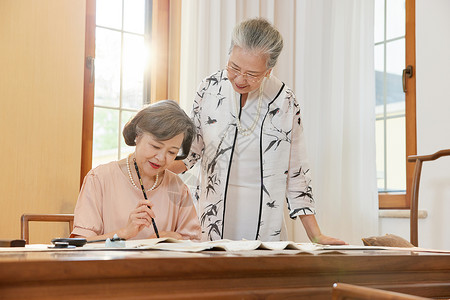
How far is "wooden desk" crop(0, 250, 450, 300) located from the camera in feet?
2.46

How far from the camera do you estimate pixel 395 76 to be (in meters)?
3.53

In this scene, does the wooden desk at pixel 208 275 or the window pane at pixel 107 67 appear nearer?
the wooden desk at pixel 208 275

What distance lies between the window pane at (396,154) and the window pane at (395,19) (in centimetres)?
51

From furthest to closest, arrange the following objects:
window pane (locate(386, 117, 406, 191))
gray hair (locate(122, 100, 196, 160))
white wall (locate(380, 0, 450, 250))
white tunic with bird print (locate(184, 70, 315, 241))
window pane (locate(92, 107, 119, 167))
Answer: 1. window pane (locate(386, 117, 406, 191))
2. window pane (locate(92, 107, 119, 167))
3. white wall (locate(380, 0, 450, 250))
4. white tunic with bird print (locate(184, 70, 315, 241))
5. gray hair (locate(122, 100, 196, 160))

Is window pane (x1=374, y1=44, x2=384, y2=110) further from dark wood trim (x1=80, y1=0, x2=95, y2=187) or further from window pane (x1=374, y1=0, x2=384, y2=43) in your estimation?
dark wood trim (x1=80, y1=0, x2=95, y2=187)

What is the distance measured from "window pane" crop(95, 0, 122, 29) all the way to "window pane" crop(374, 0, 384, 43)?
5.11 feet

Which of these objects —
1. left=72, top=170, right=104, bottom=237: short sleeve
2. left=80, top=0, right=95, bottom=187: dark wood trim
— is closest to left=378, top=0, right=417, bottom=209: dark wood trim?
left=80, top=0, right=95, bottom=187: dark wood trim

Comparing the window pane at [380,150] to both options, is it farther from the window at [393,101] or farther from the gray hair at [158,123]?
the gray hair at [158,123]

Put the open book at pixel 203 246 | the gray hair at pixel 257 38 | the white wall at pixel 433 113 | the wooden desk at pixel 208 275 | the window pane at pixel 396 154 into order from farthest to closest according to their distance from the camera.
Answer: the window pane at pixel 396 154, the white wall at pixel 433 113, the gray hair at pixel 257 38, the open book at pixel 203 246, the wooden desk at pixel 208 275

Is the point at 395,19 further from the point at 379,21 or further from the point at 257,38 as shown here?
the point at 257,38

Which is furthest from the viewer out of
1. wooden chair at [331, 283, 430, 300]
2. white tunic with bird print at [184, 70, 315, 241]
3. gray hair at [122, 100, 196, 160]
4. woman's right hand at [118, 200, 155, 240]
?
white tunic with bird print at [184, 70, 315, 241]

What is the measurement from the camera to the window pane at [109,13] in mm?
3275

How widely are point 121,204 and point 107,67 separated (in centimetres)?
171

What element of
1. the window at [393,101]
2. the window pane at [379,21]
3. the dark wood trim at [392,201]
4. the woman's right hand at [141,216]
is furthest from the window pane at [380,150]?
the woman's right hand at [141,216]
